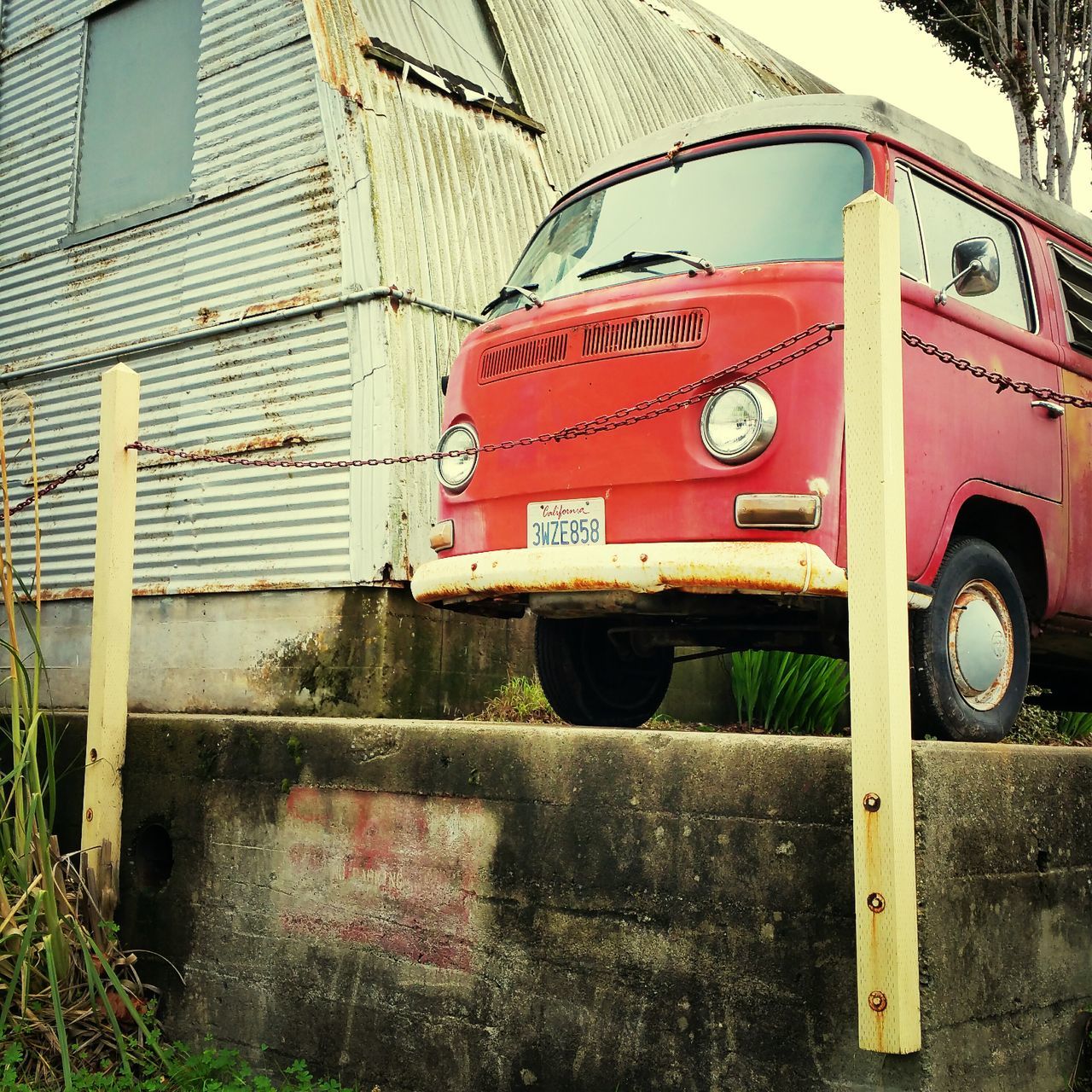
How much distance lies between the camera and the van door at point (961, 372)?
4.43 meters

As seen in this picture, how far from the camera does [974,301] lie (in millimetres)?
5008

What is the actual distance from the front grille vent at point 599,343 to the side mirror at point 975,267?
2.94 ft

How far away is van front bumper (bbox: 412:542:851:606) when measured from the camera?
4.06 metres

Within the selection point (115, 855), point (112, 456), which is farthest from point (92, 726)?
point (112, 456)

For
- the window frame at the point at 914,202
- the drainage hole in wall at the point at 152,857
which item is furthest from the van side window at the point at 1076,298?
the drainage hole in wall at the point at 152,857

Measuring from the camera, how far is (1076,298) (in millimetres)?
5652

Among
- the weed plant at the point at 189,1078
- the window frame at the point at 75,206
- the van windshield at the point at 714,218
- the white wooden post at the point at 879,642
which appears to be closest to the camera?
the white wooden post at the point at 879,642

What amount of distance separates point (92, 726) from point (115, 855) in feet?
1.70

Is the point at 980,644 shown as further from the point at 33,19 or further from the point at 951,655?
the point at 33,19

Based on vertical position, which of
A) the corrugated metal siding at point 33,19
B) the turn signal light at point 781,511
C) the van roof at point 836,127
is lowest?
the turn signal light at point 781,511

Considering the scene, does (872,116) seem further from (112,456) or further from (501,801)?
(112,456)

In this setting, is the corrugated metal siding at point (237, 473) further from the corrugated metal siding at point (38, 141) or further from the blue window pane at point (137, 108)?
the corrugated metal siding at point (38, 141)

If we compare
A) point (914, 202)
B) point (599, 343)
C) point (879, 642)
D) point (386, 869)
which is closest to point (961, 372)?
point (914, 202)

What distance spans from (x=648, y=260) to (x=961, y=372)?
47.4 inches
